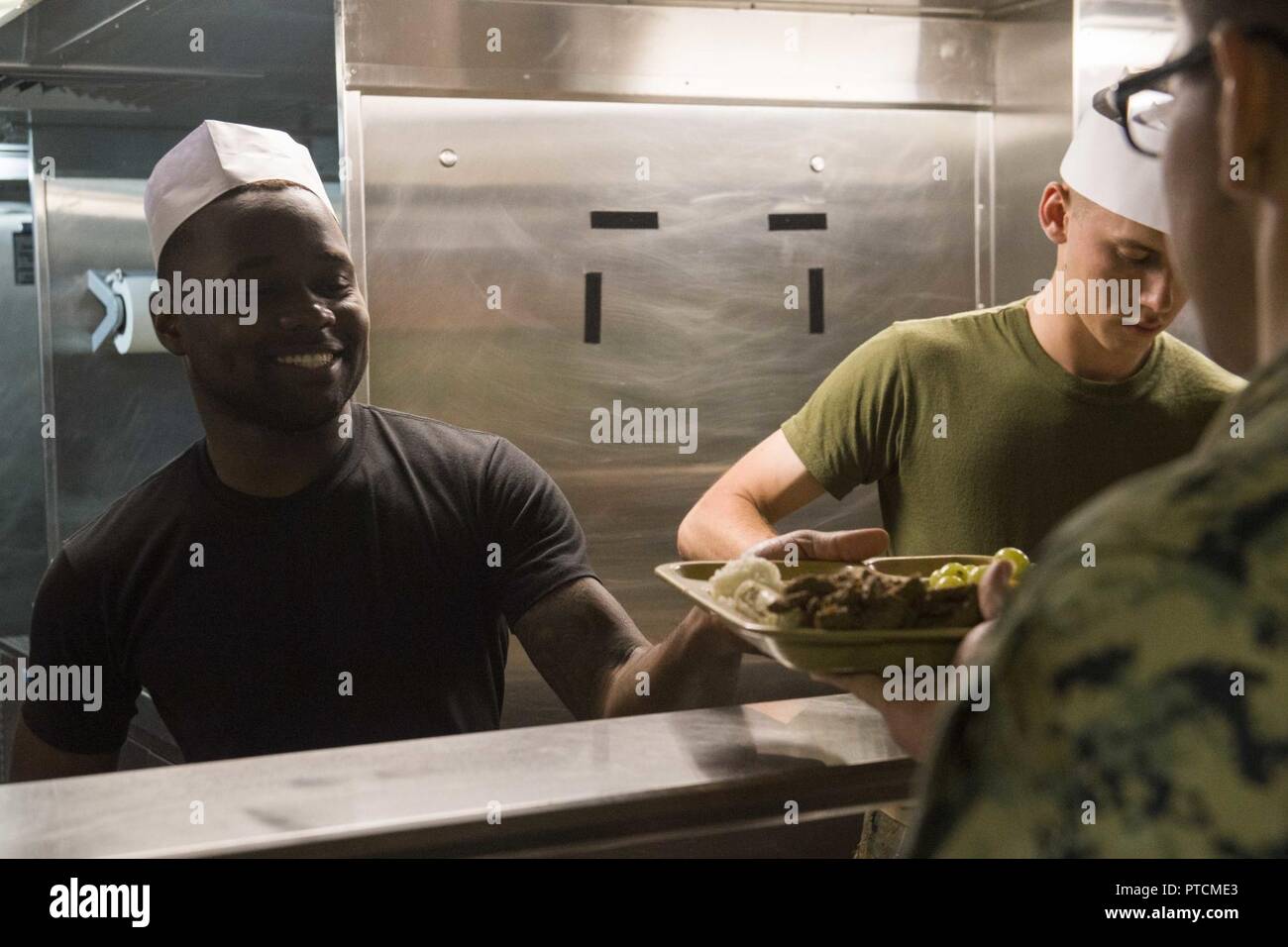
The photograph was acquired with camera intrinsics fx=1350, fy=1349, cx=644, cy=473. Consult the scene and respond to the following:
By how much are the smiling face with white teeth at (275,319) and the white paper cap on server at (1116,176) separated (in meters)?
1.10

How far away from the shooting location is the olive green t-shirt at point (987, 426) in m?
2.09

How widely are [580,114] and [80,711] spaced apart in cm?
194

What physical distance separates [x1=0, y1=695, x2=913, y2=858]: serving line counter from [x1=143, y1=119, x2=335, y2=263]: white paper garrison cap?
3.47 feet

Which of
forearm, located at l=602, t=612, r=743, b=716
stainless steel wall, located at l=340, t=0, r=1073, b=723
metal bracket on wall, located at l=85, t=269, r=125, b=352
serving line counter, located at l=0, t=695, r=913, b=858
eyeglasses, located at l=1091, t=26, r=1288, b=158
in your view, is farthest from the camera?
metal bracket on wall, located at l=85, t=269, r=125, b=352

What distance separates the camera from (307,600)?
70.2 inches

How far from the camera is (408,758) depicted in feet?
3.60

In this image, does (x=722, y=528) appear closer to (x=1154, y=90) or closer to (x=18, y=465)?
(x=1154, y=90)

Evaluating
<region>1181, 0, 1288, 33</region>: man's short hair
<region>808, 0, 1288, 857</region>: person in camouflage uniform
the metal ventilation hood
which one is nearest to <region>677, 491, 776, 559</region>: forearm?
<region>1181, 0, 1288, 33</region>: man's short hair

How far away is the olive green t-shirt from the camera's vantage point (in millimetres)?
2092

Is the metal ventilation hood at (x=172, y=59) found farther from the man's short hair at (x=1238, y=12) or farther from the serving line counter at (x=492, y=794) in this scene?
the man's short hair at (x=1238, y=12)

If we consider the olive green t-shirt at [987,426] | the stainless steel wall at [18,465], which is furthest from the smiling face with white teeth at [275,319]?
the stainless steel wall at [18,465]

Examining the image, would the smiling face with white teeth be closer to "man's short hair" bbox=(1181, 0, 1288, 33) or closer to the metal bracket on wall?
"man's short hair" bbox=(1181, 0, 1288, 33)

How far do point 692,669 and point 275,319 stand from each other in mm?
775
